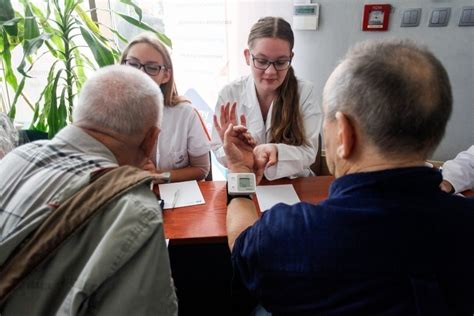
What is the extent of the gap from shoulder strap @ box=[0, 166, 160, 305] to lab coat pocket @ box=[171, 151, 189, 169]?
3.62 ft

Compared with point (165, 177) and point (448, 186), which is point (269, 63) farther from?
point (448, 186)

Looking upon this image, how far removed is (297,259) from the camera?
23.0 inches

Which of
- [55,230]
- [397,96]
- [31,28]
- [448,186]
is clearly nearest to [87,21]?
[31,28]

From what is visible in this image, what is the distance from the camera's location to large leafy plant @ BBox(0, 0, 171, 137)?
163 cm

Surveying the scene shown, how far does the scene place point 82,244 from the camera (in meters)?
0.58

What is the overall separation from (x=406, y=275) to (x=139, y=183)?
0.51 metres

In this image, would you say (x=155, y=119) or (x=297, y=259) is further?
(x=155, y=119)

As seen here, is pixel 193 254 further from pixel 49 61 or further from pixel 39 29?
pixel 49 61

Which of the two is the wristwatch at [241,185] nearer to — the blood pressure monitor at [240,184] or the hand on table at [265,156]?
the blood pressure monitor at [240,184]

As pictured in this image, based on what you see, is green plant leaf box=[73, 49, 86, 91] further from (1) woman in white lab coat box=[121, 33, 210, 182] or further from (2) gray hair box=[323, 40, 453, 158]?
(2) gray hair box=[323, 40, 453, 158]

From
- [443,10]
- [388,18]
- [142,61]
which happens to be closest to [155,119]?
[142,61]

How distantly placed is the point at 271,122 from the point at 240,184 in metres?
0.63

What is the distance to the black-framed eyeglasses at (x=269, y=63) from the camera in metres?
1.51

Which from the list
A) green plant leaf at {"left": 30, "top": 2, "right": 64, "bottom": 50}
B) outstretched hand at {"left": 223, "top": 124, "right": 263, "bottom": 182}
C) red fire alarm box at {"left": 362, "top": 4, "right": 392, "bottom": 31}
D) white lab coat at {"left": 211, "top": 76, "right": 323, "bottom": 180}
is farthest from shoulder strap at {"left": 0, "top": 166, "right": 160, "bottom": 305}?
red fire alarm box at {"left": 362, "top": 4, "right": 392, "bottom": 31}
